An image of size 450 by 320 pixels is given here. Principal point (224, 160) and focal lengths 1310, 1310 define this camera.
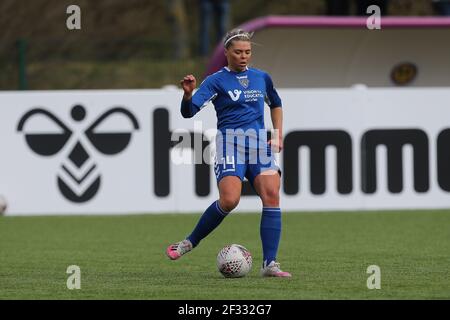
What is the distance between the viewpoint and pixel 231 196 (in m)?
9.62

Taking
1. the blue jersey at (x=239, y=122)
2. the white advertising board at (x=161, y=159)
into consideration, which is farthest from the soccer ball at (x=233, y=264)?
the white advertising board at (x=161, y=159)

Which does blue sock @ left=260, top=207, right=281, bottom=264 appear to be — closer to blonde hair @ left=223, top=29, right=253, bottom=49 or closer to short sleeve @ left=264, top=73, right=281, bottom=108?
short sleeve @ left=264, top=73, right=281, bottom=108

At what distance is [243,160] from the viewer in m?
9.73

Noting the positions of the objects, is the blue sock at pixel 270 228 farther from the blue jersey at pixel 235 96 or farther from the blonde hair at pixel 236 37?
the blonde hair at pixel 236 37

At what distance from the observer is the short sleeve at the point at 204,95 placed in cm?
962

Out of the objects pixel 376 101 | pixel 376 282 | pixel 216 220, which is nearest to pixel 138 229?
pixel 376 101

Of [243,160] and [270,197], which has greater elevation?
[243,160]

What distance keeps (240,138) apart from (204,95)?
0.41m

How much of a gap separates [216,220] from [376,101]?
7.35 metres

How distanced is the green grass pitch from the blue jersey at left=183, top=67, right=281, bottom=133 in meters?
1.15
